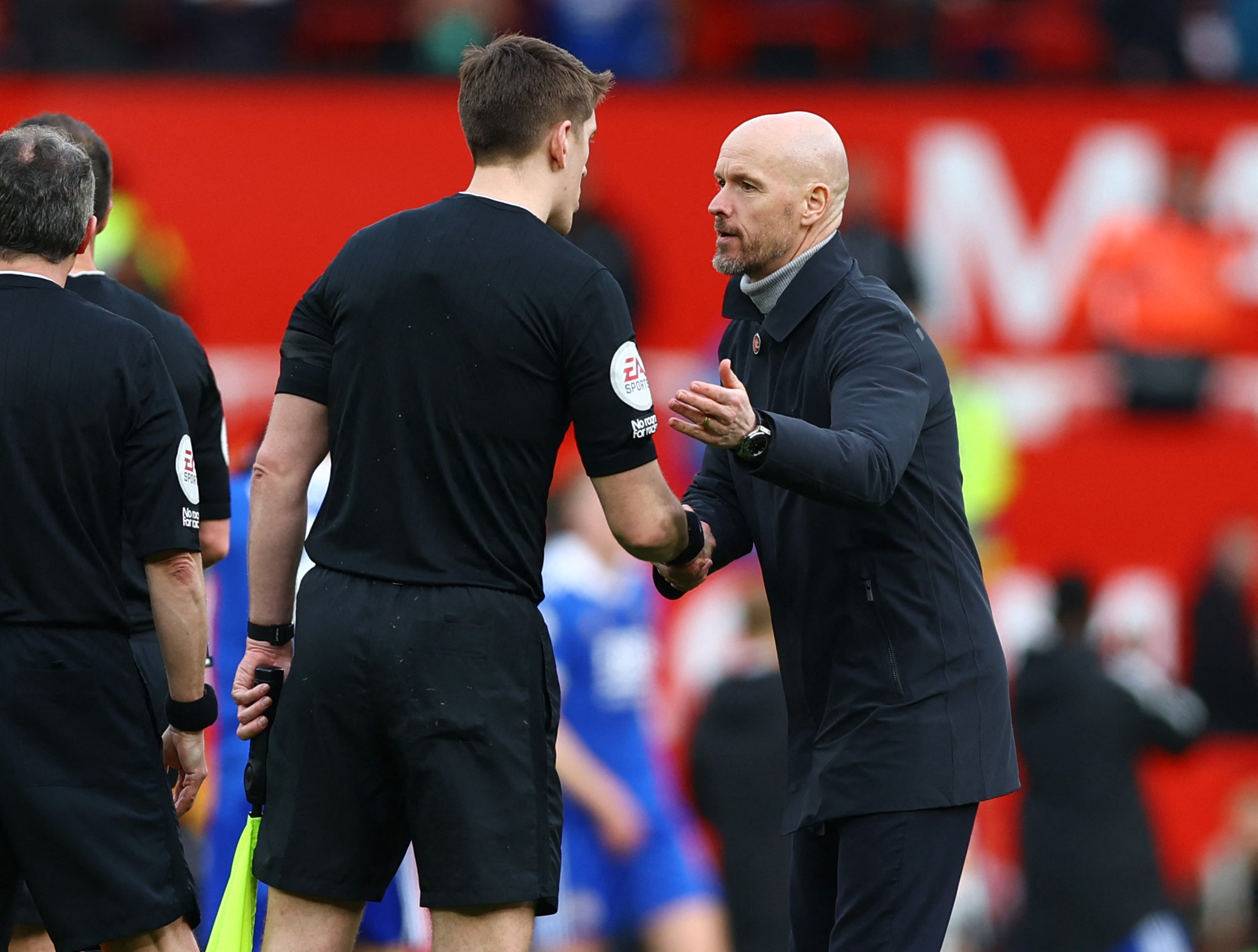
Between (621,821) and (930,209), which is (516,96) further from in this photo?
(930,209)

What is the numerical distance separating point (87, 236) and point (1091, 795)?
5916 millimetres

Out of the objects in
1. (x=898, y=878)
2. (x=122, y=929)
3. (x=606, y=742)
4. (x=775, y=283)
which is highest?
(x=775, y=283)

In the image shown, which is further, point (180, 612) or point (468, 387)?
point (180, 612)

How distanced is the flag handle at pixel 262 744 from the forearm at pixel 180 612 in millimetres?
200

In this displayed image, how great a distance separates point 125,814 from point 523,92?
1.84 meters

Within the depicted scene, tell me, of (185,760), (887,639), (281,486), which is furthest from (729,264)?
(185,760)

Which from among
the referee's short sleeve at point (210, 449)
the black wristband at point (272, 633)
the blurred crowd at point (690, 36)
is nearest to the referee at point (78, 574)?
the black wristband at point (272, 633)

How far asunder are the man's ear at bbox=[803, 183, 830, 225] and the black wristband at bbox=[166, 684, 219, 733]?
1836mm

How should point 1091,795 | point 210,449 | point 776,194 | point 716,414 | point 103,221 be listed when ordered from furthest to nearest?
1. point 1091,795
2. point 210,449
3. point 103,221
4. point 776,194
5. point 716,414

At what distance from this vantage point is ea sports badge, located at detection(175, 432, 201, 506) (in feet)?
13.6

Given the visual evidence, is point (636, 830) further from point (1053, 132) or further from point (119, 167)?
point (1053, 132)

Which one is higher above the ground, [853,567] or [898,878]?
[853,567]

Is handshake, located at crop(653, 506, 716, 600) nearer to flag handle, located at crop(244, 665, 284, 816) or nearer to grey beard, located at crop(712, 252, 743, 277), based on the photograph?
grey beard, located at crop(712, 252, 743, 277)

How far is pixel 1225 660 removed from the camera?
460 inches
